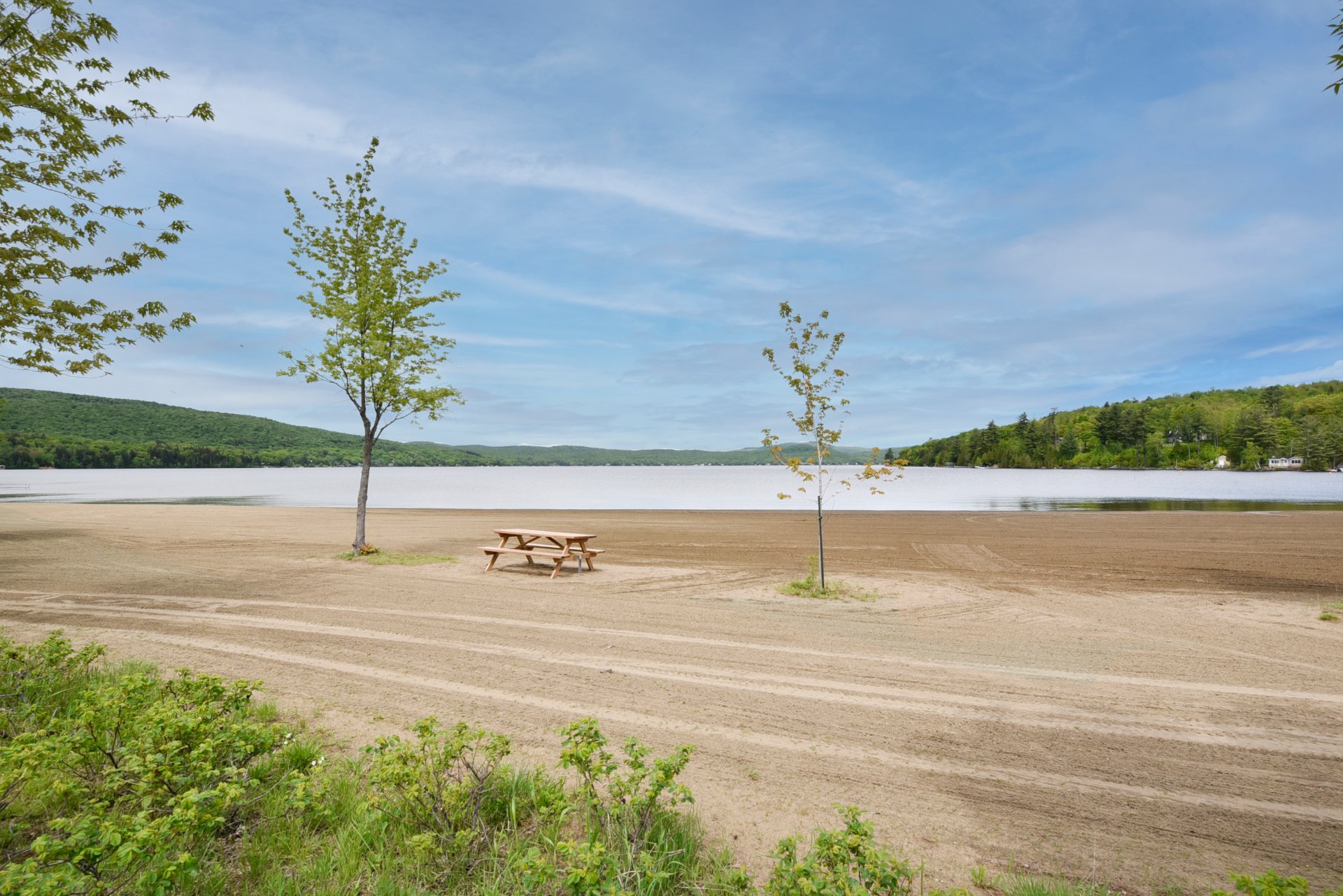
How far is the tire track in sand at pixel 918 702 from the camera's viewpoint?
5.25 metres

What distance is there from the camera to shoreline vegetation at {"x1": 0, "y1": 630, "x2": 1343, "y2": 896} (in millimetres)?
2904

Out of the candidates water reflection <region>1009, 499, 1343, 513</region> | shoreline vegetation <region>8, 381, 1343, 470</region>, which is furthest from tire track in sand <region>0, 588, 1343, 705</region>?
shoreline vegetation <region>8, 381, 1343, 470</region>

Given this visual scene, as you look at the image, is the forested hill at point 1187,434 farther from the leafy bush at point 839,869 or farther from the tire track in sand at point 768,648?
the leafy bush at point 839,869

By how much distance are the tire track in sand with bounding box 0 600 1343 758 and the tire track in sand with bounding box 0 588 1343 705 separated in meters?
0.93

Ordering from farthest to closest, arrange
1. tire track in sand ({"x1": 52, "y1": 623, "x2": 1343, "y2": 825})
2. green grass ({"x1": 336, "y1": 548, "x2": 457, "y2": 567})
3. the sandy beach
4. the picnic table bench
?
green grass ({"x1": 336, "y1": 548, "x2": 457, "y2": 567})
the picnic table bench
tire track in sand ({"x1": 52, "y1": 623, "x2": 1343, "y2": 825})
the sandy beach

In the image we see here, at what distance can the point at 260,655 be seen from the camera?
7.45m

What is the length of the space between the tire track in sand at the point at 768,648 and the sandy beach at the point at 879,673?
5cm

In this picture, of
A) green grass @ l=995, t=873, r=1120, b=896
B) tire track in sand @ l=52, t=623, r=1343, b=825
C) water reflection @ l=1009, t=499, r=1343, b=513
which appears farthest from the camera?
water reflection @ l=1009, t=499, r=1343, b=513

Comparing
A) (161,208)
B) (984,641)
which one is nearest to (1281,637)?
(984,641)

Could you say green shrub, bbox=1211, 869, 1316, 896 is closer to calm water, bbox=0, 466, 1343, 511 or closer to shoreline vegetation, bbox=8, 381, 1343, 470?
calm water, bbox=0, 466, 1343, 511

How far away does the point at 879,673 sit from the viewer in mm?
6883

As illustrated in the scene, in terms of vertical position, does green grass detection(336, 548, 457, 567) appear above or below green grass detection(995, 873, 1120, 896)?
below

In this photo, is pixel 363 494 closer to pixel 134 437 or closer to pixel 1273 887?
Result: pixel 1273 887

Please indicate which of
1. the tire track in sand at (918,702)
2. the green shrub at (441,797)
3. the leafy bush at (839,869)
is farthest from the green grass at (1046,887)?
the green shrub at (441,797)
